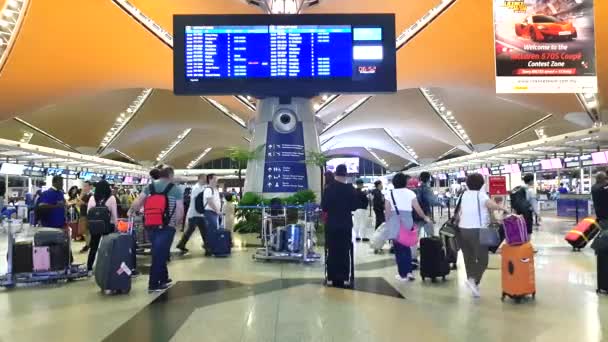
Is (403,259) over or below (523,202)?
below

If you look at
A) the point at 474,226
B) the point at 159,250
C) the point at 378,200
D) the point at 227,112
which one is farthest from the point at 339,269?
the point at 227,112

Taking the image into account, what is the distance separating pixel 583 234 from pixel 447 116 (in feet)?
80.4

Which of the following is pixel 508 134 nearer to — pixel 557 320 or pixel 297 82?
pixel 297 82

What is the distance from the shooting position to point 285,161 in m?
15.4

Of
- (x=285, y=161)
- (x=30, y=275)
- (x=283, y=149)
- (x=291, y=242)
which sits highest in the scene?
(x=283, y=149)

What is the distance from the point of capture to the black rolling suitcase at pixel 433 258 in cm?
677

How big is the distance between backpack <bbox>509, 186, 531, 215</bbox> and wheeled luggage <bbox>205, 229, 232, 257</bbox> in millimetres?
5477

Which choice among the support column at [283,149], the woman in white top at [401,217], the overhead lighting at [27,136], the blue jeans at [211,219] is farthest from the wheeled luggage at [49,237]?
the overhead lighting at [27,136]

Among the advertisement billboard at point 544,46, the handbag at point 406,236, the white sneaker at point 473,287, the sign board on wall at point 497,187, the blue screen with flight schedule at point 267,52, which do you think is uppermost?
the blue screen with flight schedule at point 267,52

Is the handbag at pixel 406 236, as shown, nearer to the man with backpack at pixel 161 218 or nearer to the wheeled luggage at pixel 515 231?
the wheeled luggage at pixel 515 231

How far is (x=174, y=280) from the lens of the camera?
7047 millimetres

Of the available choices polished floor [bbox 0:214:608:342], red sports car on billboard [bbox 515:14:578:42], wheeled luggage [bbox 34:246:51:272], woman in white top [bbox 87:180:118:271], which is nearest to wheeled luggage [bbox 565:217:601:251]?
polished floor [bbox 0:214:608:342]

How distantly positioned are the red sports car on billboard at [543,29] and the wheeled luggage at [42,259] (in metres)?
7.72

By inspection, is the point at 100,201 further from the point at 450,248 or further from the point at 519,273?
the point at 519,273
